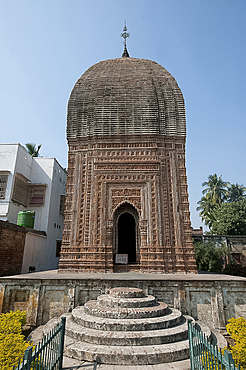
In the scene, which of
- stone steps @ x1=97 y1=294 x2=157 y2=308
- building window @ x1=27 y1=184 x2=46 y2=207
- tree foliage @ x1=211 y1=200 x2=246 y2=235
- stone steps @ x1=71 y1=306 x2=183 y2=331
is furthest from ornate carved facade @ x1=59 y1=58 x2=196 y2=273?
tree foliage @ x1=211 y1=200 x2=246 y2=235

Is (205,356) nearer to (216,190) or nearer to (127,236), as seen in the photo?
(127,236)

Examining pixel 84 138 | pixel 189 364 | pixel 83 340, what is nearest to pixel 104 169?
pixel 84 138

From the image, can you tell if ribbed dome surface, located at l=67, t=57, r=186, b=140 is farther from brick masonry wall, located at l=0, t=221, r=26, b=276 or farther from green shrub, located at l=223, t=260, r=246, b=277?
green shrub, located at l=223, t=260, r=246, b=277

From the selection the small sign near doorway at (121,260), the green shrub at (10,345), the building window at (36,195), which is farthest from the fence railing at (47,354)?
the building window at (36,195)

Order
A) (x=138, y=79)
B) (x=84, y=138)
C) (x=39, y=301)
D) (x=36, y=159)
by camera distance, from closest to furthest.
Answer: (x=39, y=301)
(x=84, y=138)
(x=138, y=79)
(x=36, y=159)

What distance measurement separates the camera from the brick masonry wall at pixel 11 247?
9.94 meters

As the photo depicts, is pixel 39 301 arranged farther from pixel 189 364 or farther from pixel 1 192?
pixel 1 192

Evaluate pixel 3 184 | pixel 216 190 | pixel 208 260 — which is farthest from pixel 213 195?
pixel 3 184

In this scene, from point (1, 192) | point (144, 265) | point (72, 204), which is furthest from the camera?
point (1, 192)

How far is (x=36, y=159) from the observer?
17578 millimetres

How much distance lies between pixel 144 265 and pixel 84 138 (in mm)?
6327

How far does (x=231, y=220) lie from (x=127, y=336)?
24.0 meters

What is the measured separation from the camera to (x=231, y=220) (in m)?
25.4

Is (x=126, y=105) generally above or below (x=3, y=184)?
above
